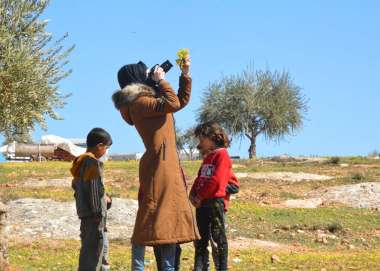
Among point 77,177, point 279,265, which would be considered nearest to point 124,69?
point 77,177

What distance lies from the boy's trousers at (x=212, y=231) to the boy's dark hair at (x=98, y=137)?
135 cm

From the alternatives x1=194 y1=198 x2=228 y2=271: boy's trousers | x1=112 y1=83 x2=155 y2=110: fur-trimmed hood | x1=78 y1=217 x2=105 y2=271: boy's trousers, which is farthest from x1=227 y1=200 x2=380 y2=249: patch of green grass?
x1=112 y1=83 x2=155 y2=110: fur-trimmed hood

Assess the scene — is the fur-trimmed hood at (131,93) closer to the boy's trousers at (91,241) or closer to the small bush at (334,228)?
the boy's trousers at (91,241)

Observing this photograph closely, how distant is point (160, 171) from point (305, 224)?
36.3 ft

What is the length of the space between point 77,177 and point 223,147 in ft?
5.83

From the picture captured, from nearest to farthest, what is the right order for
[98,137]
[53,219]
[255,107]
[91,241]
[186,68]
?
[186,68]
[91,241]
[98,137]
[53,219]
[255,107]

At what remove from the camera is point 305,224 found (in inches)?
669

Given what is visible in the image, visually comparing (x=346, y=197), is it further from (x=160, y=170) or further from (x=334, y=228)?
(x=160, y=170)

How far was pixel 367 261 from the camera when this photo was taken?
33.3 feet

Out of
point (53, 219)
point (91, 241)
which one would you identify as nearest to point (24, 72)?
point (53, 219)

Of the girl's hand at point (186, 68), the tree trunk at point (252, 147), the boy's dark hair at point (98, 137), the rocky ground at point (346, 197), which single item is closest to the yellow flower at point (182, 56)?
the girl's hand at point (186, 68)

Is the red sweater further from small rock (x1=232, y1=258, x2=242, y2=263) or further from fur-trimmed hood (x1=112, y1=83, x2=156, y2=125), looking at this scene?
small rock (x1=232, y1=258, x2=242, y2=263)

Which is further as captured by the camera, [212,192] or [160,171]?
[212,192]

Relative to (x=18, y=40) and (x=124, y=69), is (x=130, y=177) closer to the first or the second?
(x=18, y=40)
